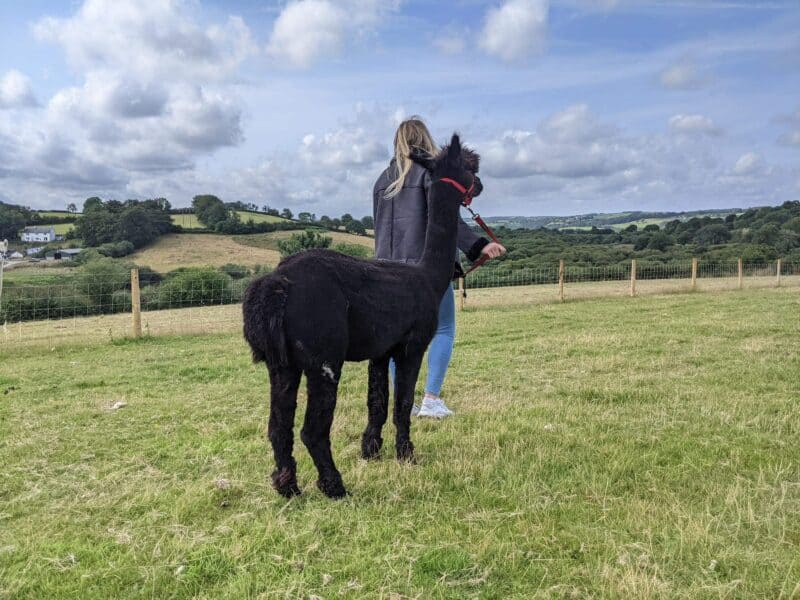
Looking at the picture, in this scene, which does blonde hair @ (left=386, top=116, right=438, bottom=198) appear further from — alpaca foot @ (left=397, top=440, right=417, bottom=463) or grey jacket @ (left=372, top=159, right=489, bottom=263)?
alpaca foot @ (left=397, top=440, right=417, bottom=463)

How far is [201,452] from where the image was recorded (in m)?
4.93

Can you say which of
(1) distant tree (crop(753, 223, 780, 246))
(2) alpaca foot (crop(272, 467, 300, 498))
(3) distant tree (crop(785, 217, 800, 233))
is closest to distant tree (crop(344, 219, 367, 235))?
(1) distant tree (crop(753, 223, 780, 246))

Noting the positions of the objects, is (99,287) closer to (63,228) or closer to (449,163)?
(449,163)

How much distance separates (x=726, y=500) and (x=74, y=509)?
4.42 m

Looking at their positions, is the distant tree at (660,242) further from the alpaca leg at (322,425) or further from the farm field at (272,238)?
the alpaca leg at (322,425)

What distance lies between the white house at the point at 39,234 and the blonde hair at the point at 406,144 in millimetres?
55463

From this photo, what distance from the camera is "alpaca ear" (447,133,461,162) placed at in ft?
15.1

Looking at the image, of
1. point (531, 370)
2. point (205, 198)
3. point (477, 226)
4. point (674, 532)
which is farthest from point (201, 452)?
point (205, 198)

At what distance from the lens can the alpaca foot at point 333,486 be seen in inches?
151

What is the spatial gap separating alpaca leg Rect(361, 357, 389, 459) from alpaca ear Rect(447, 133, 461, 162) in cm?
180

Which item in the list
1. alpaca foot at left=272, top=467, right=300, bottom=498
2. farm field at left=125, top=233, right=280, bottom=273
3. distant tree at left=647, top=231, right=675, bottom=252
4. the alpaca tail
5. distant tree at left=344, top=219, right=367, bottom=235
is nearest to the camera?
the alpaca tail

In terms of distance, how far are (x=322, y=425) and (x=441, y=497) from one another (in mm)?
981

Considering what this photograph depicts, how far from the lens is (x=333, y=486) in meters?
3.83

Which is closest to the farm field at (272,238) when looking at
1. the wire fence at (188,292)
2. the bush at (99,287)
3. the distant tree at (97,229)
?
the distant tree at (97,229)
